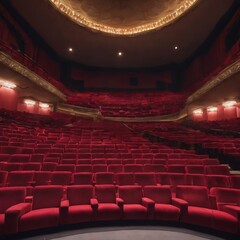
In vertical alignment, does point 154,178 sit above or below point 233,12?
below

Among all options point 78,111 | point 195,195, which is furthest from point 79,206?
point 78,111

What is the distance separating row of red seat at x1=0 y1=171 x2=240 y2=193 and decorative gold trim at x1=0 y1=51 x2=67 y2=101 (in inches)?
163

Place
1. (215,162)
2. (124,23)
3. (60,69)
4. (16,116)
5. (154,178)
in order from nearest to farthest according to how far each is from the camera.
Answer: (154,178) < (215,162) < (16,116) < (124,23) < (60,69)

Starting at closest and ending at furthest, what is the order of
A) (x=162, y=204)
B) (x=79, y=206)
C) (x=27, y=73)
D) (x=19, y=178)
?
(x=79, y=206) < (x=162, y=204) < (x=19, y=178) < (x=27, y=73)

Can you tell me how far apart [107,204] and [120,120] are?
22.3ft

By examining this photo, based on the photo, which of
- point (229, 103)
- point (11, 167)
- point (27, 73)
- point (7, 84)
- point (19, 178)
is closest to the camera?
point (19, 178)

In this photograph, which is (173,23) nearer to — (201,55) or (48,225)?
(201,55)

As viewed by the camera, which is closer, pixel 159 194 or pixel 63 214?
pixel 63 214

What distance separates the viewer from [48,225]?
1.47 metres

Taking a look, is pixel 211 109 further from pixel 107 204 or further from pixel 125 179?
pixel 107 204

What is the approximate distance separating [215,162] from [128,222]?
5.35ft

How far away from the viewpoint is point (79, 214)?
5.15ft

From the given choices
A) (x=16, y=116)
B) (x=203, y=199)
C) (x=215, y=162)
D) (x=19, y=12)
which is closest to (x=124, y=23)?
(x=19, y=12)

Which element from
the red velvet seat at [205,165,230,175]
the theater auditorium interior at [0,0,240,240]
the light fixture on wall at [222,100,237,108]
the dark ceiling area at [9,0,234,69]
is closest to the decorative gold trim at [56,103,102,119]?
the theater auditorium interior at [0,0,240,240]
